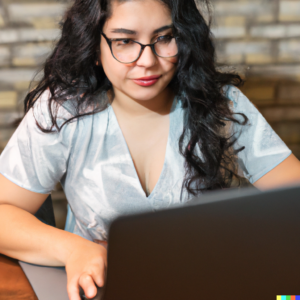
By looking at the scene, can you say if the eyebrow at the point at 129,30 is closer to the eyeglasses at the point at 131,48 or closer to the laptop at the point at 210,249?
the eyeglasses at the point at 131,48

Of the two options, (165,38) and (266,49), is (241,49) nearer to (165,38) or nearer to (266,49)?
(266,49)

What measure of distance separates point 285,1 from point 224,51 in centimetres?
32

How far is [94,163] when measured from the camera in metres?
1.03

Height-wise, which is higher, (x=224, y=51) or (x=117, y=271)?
(x=224, y=51)

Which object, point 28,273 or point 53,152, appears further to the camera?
point 53,152

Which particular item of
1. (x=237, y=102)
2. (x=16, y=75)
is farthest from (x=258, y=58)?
(x=16, y=75)

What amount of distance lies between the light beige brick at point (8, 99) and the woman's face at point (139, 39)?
0.53 meters

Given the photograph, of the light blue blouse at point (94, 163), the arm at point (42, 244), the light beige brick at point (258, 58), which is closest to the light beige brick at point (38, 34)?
the light blue blouse at point (94, 163)

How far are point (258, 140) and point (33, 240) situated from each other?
744 millimetres

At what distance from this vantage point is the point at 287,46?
1449mm

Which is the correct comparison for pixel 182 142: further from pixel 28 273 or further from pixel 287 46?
pixel 287 46

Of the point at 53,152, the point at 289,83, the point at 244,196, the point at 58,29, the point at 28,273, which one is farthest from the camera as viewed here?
the point at 289,83

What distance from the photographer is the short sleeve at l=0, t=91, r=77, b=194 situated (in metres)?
0.97

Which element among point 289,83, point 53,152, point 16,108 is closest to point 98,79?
point 53,152
